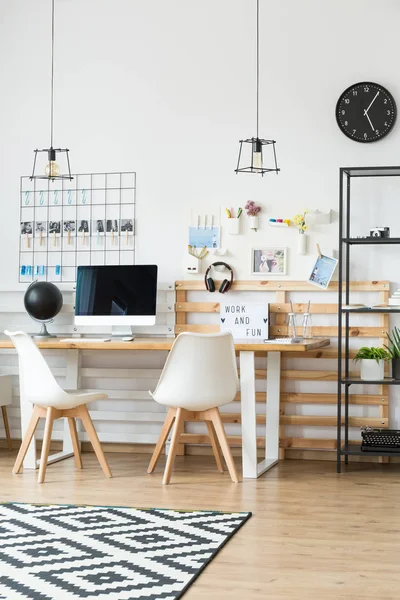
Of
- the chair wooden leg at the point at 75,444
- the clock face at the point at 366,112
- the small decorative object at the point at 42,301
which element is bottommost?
the chair wooden leg at the point at 75,444

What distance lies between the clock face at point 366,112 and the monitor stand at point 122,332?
1.68 m

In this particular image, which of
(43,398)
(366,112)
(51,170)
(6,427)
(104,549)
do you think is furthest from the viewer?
(6,427)

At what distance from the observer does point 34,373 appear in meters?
4.45

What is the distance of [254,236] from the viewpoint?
17.0ft

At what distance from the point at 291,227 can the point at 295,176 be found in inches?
11.7

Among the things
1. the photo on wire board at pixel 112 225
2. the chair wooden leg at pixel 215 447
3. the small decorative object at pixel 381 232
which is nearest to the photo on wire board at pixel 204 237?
the photo on wire board at pixel 112 225

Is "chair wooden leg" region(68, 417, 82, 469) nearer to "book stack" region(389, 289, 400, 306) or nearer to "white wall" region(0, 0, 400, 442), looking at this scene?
"white wall" region(0, 0, 400, 442)

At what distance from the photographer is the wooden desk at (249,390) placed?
176 inches

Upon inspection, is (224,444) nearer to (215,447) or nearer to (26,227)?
(215,447)

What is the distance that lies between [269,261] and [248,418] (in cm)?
106

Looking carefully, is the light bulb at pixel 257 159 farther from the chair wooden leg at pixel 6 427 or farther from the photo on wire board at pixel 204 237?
the chair wooden leg at pixel 6 427

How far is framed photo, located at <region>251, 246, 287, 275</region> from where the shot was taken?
5.14 m

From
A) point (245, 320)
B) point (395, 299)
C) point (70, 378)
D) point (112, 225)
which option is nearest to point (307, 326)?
point (245, 320)

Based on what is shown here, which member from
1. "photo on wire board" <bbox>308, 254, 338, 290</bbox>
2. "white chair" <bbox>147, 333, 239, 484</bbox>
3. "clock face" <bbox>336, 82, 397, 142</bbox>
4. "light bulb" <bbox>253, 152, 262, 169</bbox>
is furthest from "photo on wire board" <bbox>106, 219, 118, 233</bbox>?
"clock face" <bbox>336, 82, 397, 142</bbox>
